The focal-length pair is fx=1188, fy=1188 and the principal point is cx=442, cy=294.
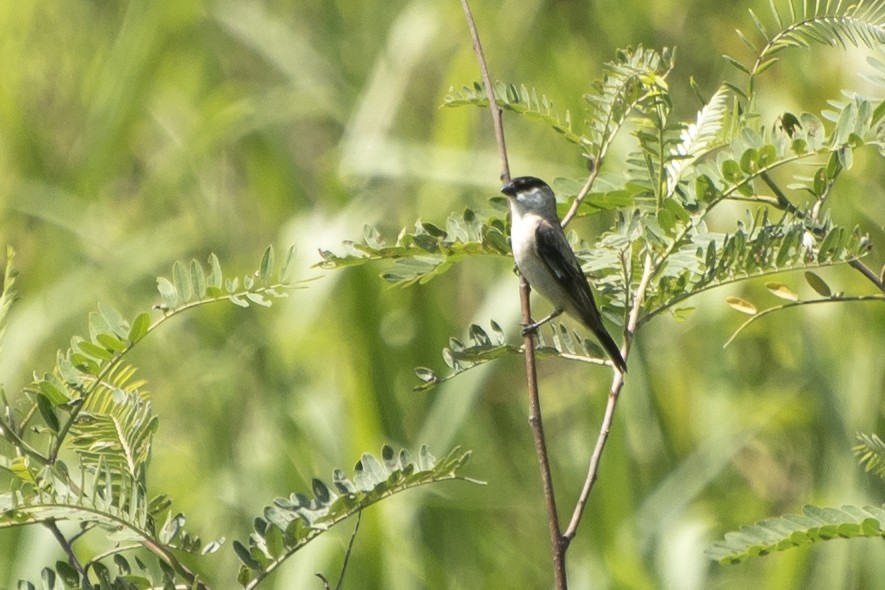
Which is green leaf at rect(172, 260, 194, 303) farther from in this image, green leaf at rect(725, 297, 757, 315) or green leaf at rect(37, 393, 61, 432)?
green leaf at rect(725, 297, 757, 315)

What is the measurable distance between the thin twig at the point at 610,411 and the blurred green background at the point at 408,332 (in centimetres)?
183

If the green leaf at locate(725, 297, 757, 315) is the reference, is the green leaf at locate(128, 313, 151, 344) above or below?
above

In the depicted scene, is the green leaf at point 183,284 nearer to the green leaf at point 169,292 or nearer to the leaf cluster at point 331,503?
the green leaf at point 169,292

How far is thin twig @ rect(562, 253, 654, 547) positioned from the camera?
1.26 meters

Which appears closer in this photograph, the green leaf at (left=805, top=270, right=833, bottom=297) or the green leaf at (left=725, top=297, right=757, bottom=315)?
the green leaf at (left=805, top=270, right=833, bottom=297)

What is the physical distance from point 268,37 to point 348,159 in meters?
0.80

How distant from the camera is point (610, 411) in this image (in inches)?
51.9

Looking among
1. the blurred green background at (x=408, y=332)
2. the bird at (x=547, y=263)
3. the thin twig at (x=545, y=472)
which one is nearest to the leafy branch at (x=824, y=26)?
the thin twig at (x=545, y=472)

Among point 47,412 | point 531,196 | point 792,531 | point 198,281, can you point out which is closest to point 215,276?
point 198,281

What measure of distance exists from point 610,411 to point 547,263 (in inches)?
42.6

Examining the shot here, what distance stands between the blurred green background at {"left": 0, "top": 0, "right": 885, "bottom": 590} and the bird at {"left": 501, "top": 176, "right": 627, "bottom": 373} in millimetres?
992

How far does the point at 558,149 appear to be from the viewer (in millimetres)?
4434

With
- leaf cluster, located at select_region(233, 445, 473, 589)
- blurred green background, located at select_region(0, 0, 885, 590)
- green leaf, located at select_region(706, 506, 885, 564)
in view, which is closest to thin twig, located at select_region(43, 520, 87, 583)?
leaf cluster, located at select_region(233, 445, 473, 589)

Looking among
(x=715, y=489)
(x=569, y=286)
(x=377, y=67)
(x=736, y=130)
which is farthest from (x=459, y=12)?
(x=736, y=130)
